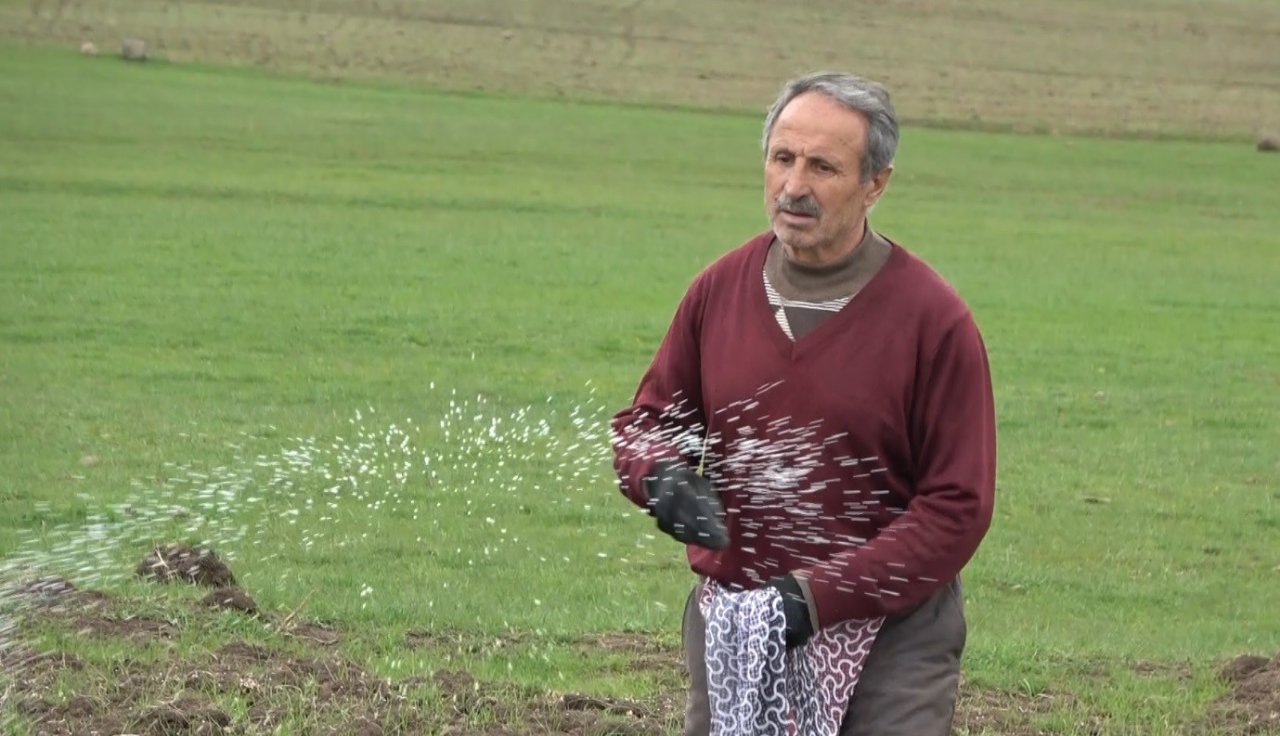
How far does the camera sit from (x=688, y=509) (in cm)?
414

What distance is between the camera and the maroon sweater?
13.6 feet

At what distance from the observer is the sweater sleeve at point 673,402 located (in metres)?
4.44

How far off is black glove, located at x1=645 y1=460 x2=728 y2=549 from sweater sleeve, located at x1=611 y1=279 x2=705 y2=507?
20 centimetres

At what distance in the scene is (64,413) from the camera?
11805mm

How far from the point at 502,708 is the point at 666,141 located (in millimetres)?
30852

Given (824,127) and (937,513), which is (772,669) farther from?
(824,127)

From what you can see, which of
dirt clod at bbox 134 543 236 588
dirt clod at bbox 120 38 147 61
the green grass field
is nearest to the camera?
the green grass field

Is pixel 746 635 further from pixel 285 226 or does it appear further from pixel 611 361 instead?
pixel 285 226

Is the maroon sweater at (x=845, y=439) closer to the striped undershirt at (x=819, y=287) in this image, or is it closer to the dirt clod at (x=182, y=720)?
the striped undershirt at (x=819, y=287)

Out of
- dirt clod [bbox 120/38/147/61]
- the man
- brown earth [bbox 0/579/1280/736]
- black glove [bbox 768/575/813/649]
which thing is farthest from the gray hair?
dirt clod [bbox 120/38/147/61]

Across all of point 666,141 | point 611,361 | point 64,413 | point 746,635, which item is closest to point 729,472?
point 746,635

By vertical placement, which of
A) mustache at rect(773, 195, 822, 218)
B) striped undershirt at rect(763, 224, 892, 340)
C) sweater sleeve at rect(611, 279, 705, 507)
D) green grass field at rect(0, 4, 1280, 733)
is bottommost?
green grass field at rect(0, 4, 1280, 733)

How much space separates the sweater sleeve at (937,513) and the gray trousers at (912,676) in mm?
116

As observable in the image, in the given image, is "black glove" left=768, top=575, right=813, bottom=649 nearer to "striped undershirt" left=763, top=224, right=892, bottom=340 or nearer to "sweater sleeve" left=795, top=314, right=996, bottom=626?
"sweater sleeve" left=795, top=314, right=996, bottom=626
